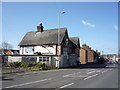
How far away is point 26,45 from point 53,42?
7885 millimetres

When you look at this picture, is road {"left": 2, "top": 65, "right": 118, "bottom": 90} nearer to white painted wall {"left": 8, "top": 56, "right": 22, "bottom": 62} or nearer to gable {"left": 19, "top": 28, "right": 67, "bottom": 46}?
white painted wall {"left": 8, "top": 56, "right": 22, "bottom": 62}

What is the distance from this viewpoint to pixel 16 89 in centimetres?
1074

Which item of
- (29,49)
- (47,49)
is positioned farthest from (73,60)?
(29,49)

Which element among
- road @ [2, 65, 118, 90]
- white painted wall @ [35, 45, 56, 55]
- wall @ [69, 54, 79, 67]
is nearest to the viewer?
road @ [2, 65, 118, 90]

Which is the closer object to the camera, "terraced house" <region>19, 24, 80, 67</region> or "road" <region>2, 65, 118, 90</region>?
"road" <region>2, 65, 118, 90</region>

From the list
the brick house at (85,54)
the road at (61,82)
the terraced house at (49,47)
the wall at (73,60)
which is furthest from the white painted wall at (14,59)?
the brick house at (85,54)

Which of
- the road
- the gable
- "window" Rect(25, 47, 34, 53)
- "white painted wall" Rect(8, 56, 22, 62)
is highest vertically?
the gable

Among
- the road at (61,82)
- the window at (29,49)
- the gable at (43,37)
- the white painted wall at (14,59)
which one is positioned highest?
the gable at (43,37)

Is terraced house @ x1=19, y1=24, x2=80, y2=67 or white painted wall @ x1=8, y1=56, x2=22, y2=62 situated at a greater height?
terraced house @ x1=19, y1=24, x2=80, y2=67

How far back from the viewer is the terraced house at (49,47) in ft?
128

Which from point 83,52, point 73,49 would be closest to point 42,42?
point 73,49

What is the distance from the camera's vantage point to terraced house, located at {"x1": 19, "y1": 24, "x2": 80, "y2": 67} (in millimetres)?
39125

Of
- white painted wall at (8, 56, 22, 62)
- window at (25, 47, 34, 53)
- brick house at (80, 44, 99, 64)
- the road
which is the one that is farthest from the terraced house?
brick house at (80, 44, 99, 64)

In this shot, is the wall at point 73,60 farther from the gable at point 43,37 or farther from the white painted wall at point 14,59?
the white painted wall at point 14,59
